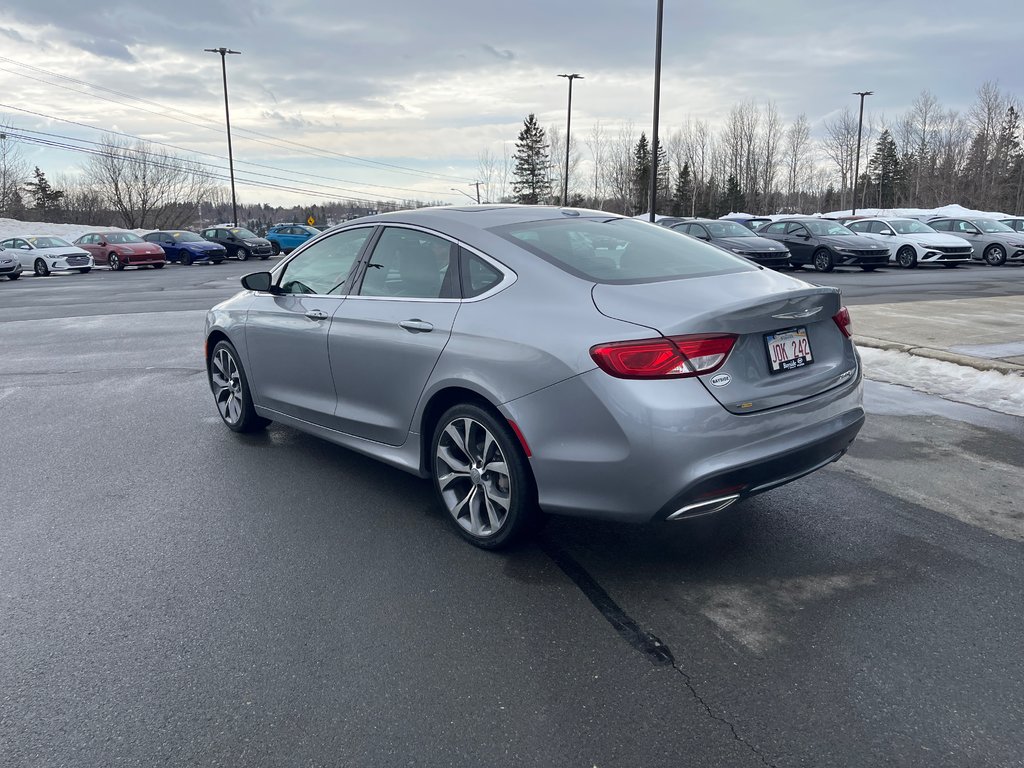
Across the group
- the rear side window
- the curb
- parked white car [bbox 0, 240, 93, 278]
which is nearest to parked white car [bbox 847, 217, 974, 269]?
the curb

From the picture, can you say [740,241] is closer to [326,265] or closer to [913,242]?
[913,242]

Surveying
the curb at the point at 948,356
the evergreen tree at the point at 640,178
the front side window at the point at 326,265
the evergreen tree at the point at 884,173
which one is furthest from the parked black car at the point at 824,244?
the evergreen tree at the point at 884,173

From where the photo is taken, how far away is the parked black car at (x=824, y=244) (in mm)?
22469

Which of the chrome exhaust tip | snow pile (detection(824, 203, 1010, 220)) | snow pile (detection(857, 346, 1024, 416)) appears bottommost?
snow pile (detection(857, 346, 1024, 416))

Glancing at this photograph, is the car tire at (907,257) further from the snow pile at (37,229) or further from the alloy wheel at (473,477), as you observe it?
the snow pile at (37,229)

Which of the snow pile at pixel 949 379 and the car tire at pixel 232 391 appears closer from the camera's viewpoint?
the car tire at pixel 232 391

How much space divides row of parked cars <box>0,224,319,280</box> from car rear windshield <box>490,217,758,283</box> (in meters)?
30.3

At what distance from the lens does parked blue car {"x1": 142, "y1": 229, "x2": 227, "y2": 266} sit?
120 feet

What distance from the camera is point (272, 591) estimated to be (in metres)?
3.61

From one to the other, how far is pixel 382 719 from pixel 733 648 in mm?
1328

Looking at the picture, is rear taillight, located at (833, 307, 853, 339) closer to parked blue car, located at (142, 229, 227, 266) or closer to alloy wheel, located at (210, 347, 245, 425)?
alloy wheel, located at (210, 347, 245, 425)

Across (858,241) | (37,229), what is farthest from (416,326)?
(37,229)

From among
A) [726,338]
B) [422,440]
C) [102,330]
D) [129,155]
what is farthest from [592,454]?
[129,155]

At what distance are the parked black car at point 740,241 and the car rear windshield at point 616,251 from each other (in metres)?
16.9
